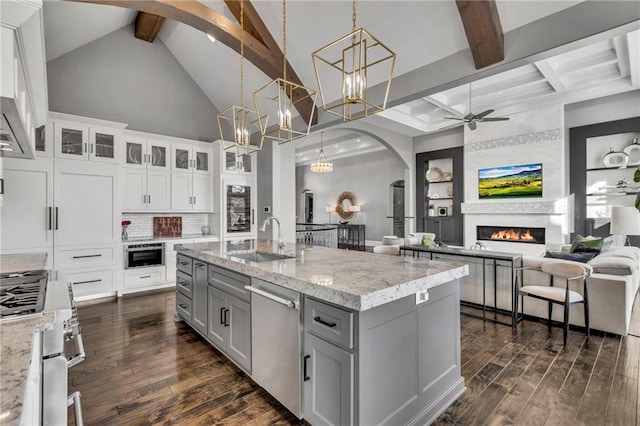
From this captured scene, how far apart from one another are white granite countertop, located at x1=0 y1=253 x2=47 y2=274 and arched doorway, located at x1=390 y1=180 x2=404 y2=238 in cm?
919

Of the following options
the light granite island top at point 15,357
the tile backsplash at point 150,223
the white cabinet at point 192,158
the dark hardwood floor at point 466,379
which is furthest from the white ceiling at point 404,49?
the light granite island top at point 15,357

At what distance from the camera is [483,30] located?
304 cm

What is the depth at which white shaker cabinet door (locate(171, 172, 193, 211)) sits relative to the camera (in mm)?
5402

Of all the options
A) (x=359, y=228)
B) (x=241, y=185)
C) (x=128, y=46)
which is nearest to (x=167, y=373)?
(x=241, y=185)

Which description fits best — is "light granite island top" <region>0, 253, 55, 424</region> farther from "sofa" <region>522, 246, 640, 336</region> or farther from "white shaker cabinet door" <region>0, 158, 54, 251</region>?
"sofa" <region>522, 246, 640, 336</region>

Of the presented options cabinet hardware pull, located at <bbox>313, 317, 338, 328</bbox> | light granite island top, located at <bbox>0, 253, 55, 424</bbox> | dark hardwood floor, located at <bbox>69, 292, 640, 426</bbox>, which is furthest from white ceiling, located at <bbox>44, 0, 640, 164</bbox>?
light granite island top, located at <bbox>0, 253, 55, 424</bbox>

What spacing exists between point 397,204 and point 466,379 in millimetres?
8469

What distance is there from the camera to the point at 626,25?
101 inches

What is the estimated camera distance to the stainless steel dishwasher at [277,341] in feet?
5.92

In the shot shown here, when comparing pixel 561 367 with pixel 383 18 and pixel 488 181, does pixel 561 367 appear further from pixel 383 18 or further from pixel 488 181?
pixel 488 181

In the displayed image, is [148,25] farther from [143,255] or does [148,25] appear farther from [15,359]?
[15,359]

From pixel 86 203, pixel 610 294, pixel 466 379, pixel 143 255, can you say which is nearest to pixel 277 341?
pixel 466 379

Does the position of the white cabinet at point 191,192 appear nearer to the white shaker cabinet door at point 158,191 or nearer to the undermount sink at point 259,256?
the white shaker cabinet door at point 158,191

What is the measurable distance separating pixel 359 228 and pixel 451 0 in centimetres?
828
